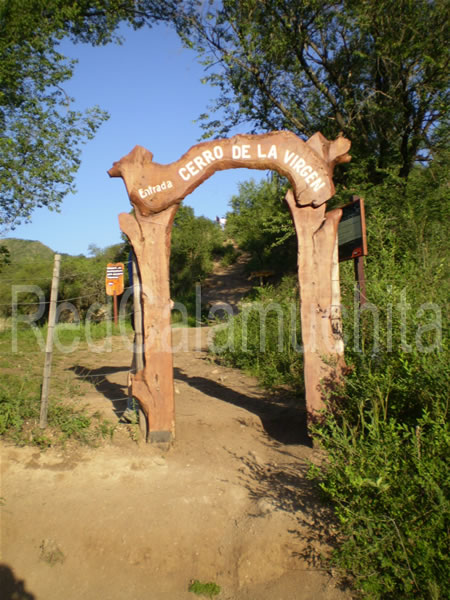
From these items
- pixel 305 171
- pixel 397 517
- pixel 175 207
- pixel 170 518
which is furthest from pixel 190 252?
pixel 397 517

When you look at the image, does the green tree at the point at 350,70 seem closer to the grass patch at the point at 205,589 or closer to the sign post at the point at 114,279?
the sign post at the point at 114,279

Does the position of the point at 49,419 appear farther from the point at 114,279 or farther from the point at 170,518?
the point at 114,279

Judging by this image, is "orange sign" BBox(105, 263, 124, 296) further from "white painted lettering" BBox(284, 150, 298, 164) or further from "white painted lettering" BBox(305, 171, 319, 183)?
"white painted lettering" BBox(305, 171, 319, 183)

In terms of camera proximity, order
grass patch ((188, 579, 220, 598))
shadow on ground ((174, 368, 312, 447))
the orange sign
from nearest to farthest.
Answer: grass patch ((188, 579, 220, 598)) < shadow on ground ((174, 368, 312, 447)) < the orange sign

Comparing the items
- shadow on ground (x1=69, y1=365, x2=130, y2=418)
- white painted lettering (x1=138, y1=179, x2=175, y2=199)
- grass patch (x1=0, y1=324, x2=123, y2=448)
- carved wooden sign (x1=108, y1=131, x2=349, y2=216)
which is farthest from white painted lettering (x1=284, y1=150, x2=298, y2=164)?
grass patch (x1=0, y1=324, x2=123, y2=448)

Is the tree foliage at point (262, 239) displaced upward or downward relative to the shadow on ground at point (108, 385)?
upward

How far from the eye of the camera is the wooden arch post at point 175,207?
14.9ft

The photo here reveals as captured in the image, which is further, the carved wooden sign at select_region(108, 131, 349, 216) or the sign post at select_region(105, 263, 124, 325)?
the sign post at select_region(105, 263, 124, 325)

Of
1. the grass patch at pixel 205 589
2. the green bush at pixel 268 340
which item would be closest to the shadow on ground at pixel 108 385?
the green bush at pixel 268 340

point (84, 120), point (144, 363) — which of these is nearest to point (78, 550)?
point (144, 363)

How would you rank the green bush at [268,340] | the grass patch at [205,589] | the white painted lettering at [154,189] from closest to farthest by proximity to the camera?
the grass patch at [205,589] → the white painted lettering at [154,189] → the green bush at [268,340]

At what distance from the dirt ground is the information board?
2.02 metres

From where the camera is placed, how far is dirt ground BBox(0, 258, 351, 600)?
283cm

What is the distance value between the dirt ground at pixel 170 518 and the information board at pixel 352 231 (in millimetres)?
2022
